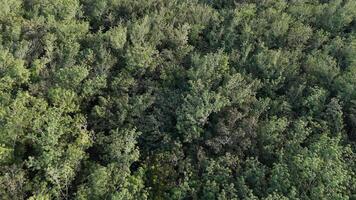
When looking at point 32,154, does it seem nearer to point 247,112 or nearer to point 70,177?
point 70,177

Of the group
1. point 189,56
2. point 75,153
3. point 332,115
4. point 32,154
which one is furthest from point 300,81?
point 32,154

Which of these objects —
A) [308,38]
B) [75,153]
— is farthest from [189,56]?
[75,153]

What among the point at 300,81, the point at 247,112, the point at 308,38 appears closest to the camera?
the point at 247,112

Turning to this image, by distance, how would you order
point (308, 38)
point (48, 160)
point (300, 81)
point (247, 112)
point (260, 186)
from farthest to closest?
point (308, 38)
point (300, 81)
point (247, 112)
point (260, 186)
point (48, 160)

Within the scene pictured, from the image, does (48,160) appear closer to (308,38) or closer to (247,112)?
(247,112)

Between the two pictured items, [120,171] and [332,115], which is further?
[332,115]

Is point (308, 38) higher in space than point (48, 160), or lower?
higher
